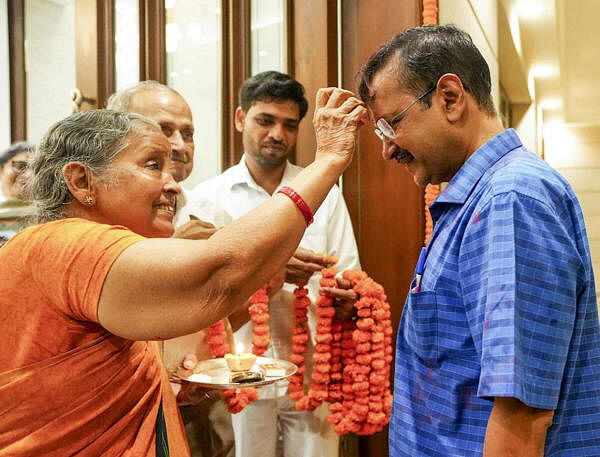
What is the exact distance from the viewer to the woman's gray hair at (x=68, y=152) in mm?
1332

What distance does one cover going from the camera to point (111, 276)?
1.10m

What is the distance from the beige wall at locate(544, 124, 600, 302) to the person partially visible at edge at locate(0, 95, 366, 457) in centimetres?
464

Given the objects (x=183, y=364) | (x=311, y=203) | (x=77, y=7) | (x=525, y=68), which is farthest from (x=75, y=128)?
(x=525, y=68)

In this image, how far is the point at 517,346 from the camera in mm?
952

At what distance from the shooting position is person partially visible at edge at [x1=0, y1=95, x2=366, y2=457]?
1.11 meters

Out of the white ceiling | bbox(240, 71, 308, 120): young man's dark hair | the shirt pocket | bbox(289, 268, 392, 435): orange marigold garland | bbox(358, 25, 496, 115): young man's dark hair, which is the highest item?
the white ceiling

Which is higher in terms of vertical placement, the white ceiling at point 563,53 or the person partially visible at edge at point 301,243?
the white ceiling at point 563,53

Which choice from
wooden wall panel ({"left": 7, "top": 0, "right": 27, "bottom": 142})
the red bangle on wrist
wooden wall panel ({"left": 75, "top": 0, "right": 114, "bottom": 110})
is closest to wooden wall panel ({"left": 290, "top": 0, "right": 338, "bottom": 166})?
wooden wall panel ({"left": 75, "top": 0, "right": 114, "bottom": 110})

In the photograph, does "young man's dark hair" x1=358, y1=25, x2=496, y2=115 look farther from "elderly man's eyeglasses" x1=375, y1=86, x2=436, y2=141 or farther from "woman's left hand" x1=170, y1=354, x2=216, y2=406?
"woman's left hand" x1=170, y1=354, x2=216, y2=406

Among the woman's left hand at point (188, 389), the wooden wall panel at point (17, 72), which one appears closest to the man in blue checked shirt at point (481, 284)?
the woman's left hand at point (188, 389)

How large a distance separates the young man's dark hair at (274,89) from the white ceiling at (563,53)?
189 cm

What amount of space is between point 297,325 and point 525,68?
3332 mm

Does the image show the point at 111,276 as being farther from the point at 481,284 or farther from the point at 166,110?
the point at 166,110

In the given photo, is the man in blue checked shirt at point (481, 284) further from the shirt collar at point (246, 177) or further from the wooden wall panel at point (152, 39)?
the wooden wall panel at point (152, 39)
